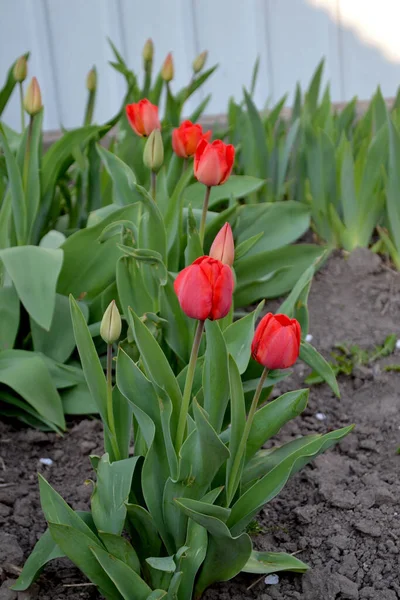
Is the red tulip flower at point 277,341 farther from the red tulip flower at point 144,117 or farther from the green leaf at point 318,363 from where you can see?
the red tulip flower at point 144,117

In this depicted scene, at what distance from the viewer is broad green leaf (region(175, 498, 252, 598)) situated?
1.14m

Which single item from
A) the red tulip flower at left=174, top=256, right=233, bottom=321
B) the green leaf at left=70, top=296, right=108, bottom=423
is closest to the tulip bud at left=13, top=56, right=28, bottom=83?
the green leaf at left=70, top=296, right=108, bottom=423

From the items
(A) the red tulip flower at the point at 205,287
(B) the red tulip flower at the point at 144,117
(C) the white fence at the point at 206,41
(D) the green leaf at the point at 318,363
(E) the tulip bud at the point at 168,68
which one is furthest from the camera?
(C) the white fence at the point at 206,41

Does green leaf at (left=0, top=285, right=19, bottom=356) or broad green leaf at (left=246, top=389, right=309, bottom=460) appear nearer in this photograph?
broad green leaf at (left=246, top=389, right=309, bottom=460)

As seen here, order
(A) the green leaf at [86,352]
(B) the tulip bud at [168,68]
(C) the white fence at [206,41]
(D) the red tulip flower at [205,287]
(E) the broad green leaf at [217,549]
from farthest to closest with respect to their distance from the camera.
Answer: (C) the white fence at [206,41], (B) the tulip bud at [168,68], (A) the green leaf at [86,352], (E) the broad green leaf at [217,549], (D) the red tulip flower at [205,287]

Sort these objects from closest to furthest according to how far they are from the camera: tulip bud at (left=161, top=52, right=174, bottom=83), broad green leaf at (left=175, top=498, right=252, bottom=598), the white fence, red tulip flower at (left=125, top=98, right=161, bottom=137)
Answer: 1. broad green leaf at (left=175, top=498, right=252, bottom=598)
2. red tulip flower at (left=125, top=98, right=161, bottom=137)
3. tulip bud at (left=161, top=52, right=174, bottom=83)
4. the white fence

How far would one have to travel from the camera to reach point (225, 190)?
2322mm

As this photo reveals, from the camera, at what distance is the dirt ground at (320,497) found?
1.37m

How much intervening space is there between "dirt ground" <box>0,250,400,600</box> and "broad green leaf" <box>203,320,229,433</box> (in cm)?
32

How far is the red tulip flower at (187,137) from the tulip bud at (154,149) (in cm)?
19

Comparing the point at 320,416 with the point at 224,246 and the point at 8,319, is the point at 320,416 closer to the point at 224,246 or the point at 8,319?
the point at 8,319

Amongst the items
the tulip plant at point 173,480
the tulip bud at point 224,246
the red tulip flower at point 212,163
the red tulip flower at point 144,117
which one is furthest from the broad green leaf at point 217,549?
the red tulip flower at point 144,117

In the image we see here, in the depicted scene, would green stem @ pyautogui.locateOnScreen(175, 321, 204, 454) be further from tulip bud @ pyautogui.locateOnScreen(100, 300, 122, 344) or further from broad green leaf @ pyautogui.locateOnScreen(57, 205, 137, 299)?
broad green leaf @ pyautogui.locateOnScreen(57, 205, 137, 299)

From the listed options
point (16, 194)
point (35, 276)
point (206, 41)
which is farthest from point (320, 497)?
point (206, 41)
